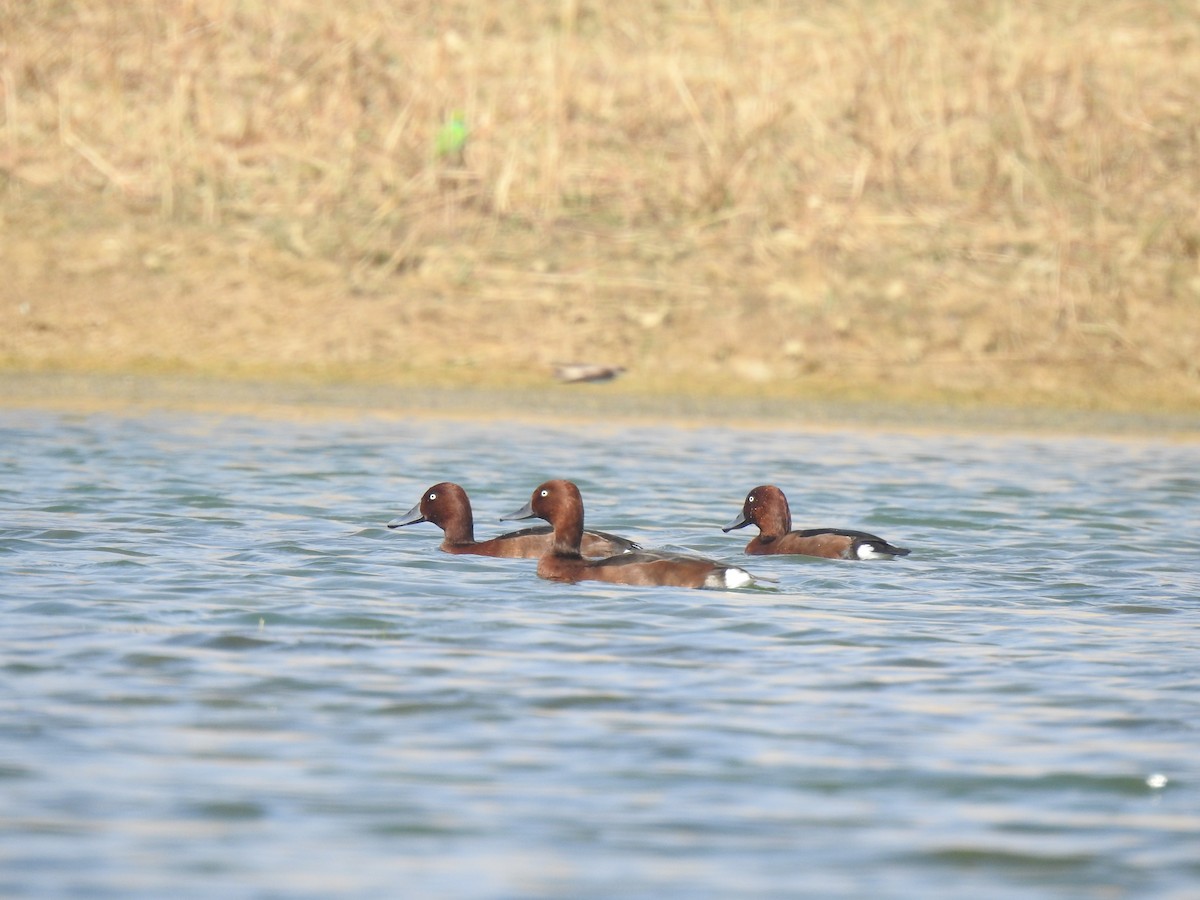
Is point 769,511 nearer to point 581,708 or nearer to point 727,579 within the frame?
point 727,579

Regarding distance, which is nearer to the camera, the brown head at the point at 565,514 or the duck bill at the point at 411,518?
the brown head at the point at 565,514

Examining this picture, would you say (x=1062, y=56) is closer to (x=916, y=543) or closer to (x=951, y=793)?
(x=916, y=543)

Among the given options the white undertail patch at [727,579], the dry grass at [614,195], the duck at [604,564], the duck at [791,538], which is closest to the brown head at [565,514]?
the duck at [604,564]

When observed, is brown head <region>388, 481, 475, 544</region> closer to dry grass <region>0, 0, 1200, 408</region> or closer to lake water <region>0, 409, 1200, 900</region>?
lake water <region>0, 409, 1200, 900</region>

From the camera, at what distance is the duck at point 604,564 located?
9.23 metres

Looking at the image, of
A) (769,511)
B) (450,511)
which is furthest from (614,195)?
(450,511)

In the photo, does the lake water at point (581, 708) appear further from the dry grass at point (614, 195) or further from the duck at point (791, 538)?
the dry grass at point (614, 195)

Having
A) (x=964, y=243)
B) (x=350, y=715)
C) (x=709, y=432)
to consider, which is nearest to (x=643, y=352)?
(x=709, y=432)

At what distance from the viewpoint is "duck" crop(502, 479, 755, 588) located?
9227 millimetres

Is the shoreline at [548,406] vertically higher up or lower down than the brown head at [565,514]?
higher up

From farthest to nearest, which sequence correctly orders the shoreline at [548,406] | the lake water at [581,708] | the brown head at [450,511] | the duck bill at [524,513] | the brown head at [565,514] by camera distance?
the shoreline at [548,406], the brown head at [450,511], the duck bill at [524,513], the brown head at [565,514], the lake water at [581,708]

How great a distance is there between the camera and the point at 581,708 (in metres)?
6.58

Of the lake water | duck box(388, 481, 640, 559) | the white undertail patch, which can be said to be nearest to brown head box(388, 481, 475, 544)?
duck box(388, 481, 640, 559)

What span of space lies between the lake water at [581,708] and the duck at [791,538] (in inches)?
5.1
